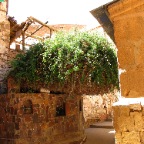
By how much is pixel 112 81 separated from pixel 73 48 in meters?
1.62

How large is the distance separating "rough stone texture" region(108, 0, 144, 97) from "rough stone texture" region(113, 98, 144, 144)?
15 cm

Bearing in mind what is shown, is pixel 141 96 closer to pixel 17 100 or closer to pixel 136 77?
pixel 136 77

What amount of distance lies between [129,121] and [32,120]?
6298 millimetres

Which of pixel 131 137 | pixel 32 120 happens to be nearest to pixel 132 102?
pixel 131 137

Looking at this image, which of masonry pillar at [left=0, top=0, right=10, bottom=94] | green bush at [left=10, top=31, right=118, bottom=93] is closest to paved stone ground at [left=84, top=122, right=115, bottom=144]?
green bush at [left=10, top=31, right=118, bottom=93]

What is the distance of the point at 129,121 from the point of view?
7.09 feet

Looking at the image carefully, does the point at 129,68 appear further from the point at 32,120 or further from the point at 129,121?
the point at 32,120

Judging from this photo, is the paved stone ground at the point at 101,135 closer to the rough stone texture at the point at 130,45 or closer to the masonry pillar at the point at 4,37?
the masonry pillar at the point at 4,37

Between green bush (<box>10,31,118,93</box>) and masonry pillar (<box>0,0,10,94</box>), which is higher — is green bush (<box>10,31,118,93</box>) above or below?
below

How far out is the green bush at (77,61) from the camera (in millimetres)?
6262

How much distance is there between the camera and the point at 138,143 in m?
2.10

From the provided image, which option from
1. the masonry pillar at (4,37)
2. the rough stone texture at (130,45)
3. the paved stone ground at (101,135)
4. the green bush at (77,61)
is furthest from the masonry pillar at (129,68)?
the paved stone ground at (101,135)

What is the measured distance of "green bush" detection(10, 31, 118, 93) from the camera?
6.26 metres

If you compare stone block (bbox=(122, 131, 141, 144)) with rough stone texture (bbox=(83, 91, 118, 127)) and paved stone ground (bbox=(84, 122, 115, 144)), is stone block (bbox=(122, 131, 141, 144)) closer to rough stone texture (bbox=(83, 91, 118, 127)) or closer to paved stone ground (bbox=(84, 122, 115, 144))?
paved stone ground (bbox=(84, 122, 115, 144))
